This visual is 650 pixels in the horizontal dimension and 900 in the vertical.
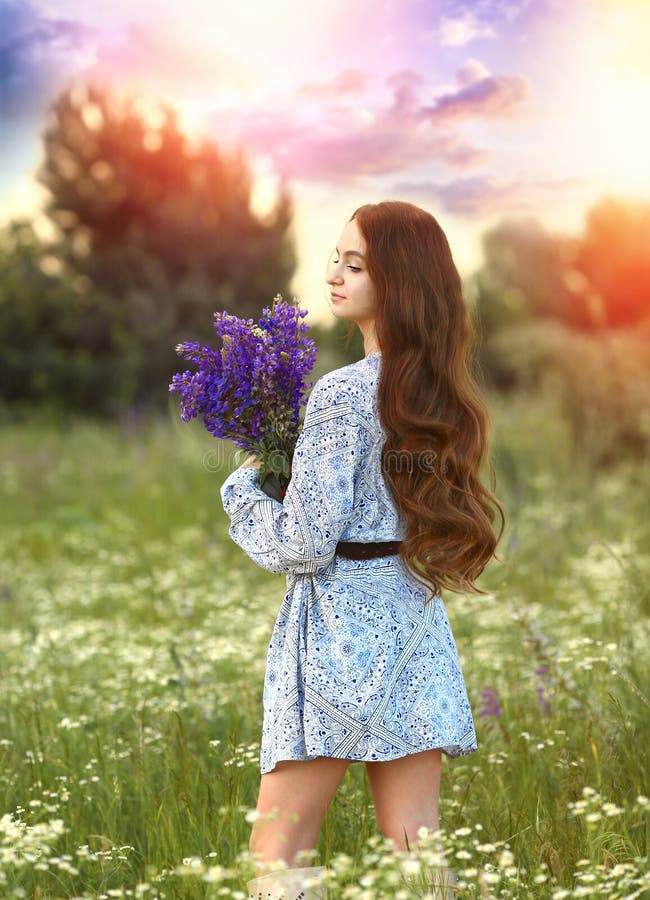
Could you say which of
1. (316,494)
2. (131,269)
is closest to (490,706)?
(316,494)

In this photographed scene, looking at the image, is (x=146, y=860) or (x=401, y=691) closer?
(x=401, y=691)

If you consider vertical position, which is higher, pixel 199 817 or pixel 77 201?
pixel 77 201

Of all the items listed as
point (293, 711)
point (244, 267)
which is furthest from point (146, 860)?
point (244, 267)

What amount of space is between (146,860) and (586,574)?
4.64 m

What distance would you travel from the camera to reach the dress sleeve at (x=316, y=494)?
101 inches

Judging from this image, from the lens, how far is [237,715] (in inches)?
163

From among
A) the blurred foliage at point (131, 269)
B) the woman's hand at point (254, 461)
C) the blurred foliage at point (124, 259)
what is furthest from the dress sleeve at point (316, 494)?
the blurred foliage at point (124, 259)

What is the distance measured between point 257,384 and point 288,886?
1.28 metres

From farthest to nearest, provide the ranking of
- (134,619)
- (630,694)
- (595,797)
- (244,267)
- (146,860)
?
(244,267) < (134,619) < (630,694) < (146,860) < (595,797)

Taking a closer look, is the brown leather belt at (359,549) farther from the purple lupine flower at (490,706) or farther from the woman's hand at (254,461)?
the purple lupine flower at (490,706)

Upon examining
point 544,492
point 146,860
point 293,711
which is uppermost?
point 544,492

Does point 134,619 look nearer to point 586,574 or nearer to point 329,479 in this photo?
point 586,574

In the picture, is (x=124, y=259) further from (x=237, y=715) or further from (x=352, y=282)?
(x=352, y=282)

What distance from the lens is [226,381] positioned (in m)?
2.66
